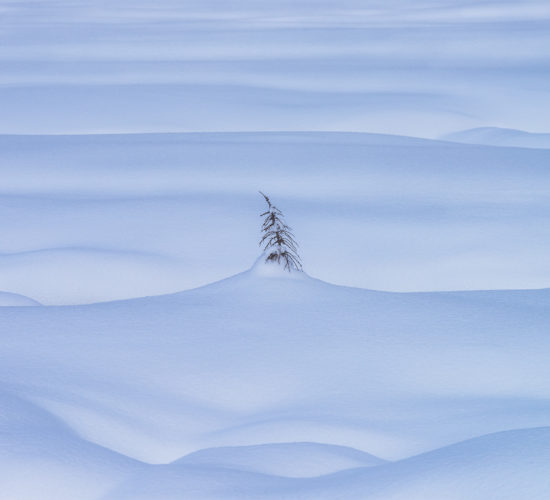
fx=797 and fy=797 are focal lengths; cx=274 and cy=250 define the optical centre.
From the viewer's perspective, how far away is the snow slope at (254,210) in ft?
8.06

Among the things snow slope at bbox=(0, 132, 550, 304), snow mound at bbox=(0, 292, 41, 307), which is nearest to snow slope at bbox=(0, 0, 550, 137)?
snow slope at bbox=(0, 132, 550, 304)

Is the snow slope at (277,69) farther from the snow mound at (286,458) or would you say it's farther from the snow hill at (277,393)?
the snow mound at (286,458)

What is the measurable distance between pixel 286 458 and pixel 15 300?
1.10m

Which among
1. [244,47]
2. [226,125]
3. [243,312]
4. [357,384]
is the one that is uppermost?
[244,47]

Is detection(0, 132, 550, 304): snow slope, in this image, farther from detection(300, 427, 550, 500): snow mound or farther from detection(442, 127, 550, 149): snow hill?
detection(300, 427, 550, 500): snow mound

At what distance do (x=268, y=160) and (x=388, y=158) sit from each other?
1.76 ft

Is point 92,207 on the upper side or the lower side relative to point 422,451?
upper

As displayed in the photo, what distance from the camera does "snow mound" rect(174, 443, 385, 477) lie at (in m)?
1.46

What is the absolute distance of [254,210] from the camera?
2965mm

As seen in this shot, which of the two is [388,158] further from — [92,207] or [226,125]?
[92,207]

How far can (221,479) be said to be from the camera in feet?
4.59

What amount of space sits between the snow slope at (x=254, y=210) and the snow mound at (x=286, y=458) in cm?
89

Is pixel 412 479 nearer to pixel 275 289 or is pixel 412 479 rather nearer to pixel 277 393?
pixel 277 393

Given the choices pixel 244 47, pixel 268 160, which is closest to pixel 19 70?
pixel 244 47
